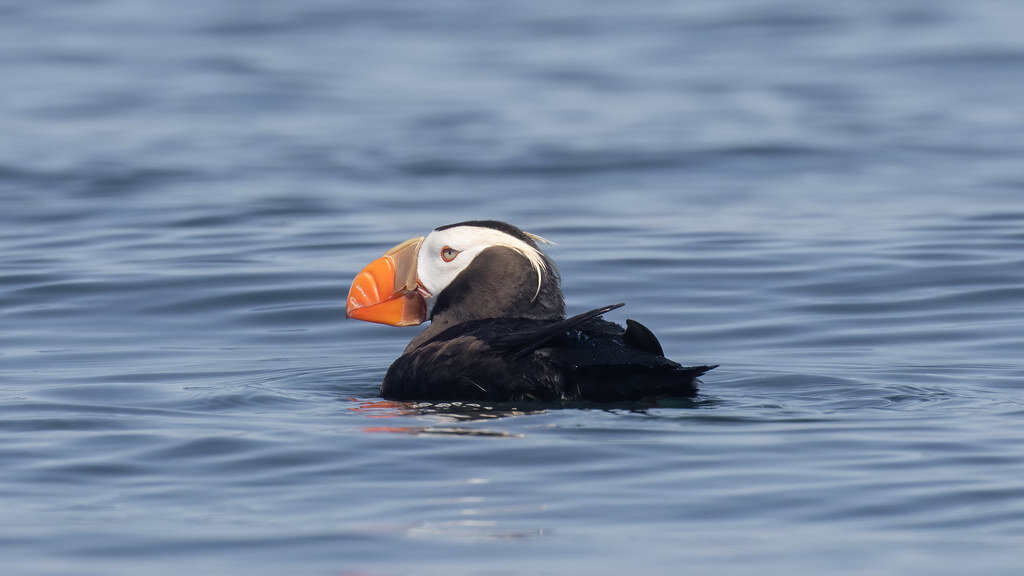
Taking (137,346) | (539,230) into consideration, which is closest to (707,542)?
(137,346)

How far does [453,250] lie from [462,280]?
13 centimetres

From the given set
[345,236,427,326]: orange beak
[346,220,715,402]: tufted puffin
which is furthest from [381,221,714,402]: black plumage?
[345,236,427,326]: orange beak

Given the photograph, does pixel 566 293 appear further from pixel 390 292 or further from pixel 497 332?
pixel 497 332

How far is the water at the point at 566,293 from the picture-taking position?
439 centimetres

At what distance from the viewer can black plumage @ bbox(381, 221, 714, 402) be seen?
Result: 561 cm

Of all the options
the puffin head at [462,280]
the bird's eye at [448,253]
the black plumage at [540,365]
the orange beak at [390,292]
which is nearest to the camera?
the black plumage at [540,365]

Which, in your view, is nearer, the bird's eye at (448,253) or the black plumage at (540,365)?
the black plumage at (540,365)

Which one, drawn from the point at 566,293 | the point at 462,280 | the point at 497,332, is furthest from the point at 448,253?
the point at 566,293

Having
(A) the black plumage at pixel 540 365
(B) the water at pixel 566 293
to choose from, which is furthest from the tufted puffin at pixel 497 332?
(B) the water at pixel 566 293

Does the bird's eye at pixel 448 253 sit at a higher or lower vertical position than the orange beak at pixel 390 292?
higher

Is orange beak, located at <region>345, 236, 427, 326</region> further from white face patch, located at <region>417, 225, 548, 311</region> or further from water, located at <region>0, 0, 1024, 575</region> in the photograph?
water, located at <region>0, 0, 1024, 575</region>

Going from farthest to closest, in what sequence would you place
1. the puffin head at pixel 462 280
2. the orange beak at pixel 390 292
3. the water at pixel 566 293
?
the orange beak at pixel 390 292
the puffin head at pixel 462 280
the water at pixel 566 293

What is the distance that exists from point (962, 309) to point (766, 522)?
474 cm

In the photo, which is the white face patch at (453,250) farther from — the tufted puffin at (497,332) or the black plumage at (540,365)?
the black plumage at (540,365)
